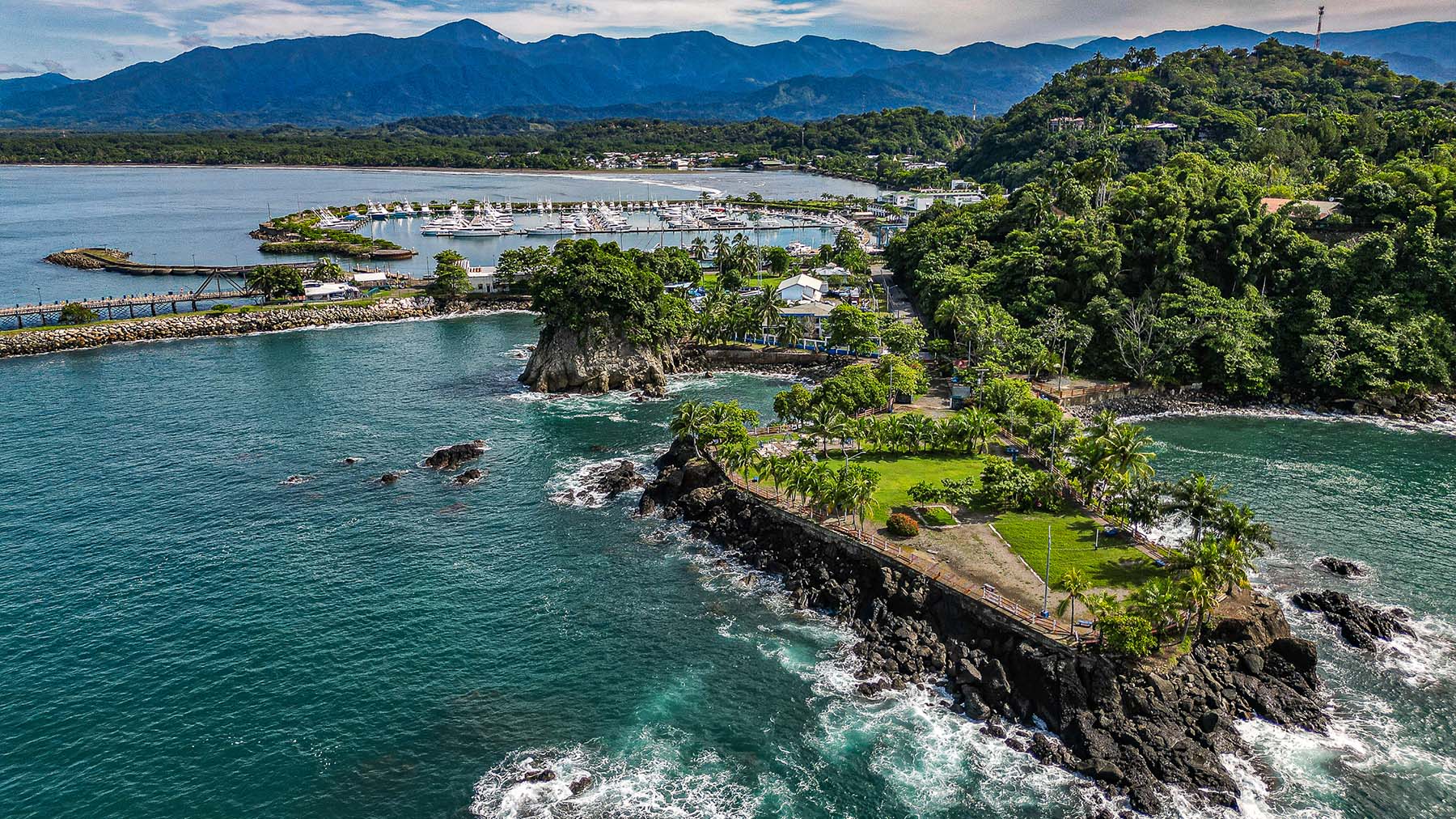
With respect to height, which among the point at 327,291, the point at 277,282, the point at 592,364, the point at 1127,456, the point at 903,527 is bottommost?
the point at 903,527

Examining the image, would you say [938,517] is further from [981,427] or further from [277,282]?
[277,282]

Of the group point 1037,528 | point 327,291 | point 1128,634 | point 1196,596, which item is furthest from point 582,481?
point 327,291

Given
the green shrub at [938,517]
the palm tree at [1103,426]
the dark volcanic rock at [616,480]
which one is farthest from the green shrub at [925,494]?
the dark volcanic rock at [616,480]

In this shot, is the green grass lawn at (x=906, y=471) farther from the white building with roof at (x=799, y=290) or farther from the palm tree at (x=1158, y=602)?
the white building with roof at (x=799, y=290)

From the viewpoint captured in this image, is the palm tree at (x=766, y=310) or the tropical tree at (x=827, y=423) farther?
the palm tree at (x=766, y=310)

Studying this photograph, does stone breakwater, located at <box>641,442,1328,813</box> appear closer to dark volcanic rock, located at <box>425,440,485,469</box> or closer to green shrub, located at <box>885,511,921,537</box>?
green shrub, located at <box>885,511,921,537</box>

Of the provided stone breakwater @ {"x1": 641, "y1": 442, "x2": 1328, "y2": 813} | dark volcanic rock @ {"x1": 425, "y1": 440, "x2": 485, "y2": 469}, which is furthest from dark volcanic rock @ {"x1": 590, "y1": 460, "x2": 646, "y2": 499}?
stone breakwater @ {"x1": 641, "y1": 442, "x2": 1328, "y2": 813}

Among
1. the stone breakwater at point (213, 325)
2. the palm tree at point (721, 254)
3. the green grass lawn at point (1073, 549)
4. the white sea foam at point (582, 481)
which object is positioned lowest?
the white sea foam at point (582, 481)
